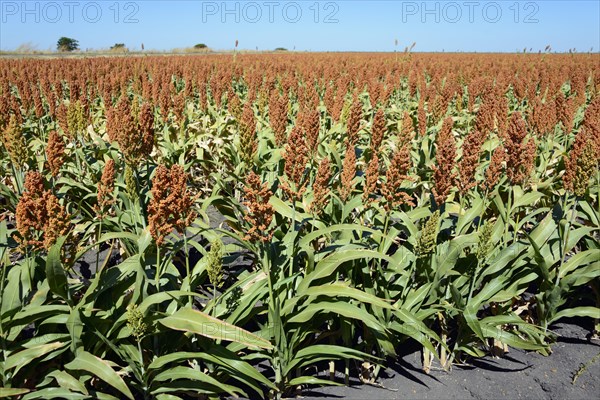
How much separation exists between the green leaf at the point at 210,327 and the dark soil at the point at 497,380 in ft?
2.24

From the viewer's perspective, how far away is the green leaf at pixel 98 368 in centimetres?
206

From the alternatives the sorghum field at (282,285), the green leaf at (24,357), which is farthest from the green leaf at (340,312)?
the green leaf at (24,357)

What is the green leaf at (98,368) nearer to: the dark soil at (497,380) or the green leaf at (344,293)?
the green leaf at (344,293)

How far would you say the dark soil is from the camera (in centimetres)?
264

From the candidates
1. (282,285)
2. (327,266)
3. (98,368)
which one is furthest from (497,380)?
(98,368)

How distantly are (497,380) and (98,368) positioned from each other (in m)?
2.27

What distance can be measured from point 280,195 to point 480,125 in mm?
1886

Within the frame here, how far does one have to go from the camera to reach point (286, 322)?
245 cm

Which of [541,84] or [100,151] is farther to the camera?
[541,84]

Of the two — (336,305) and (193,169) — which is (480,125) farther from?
(193,169)

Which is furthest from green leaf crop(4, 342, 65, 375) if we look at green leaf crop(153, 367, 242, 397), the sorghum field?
green leaf crop(153, 367, 242, 397)

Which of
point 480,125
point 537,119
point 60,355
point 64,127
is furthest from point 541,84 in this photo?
point 60,355

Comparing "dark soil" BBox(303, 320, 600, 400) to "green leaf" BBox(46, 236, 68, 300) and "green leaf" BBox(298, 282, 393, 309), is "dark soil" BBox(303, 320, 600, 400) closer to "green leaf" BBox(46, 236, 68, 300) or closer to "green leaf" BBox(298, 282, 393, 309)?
"green leaf" BBox(298, 282, 393, 309)

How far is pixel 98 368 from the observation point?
6.89ft
